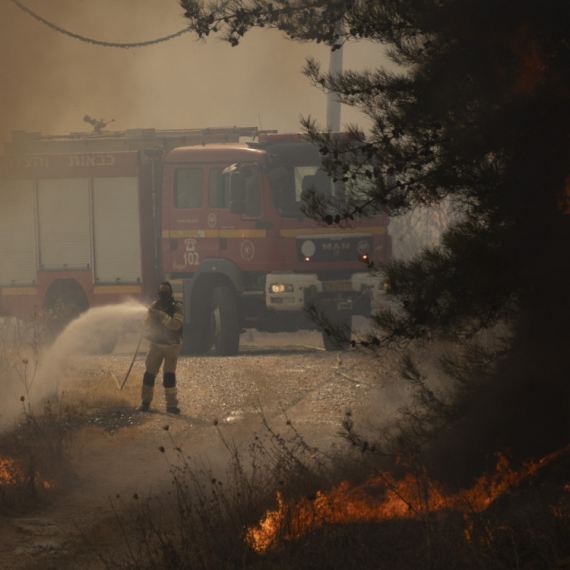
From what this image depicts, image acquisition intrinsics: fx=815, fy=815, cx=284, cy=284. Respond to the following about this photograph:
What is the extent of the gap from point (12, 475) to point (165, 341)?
109 inches

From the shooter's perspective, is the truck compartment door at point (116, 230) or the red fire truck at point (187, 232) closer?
the red fire truck at point (187, 232)

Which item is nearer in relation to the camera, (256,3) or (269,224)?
(256,3)

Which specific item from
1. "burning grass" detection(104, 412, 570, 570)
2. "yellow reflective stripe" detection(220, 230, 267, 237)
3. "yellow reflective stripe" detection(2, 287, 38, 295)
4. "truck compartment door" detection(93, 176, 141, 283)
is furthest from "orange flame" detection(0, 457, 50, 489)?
"yellow reflective stripe" detection(2, 287, 38, 295)

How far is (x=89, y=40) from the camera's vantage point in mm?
15227

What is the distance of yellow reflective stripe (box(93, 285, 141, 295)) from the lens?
530 inches

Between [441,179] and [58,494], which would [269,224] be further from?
[441,179]

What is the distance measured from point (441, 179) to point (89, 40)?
11850mm

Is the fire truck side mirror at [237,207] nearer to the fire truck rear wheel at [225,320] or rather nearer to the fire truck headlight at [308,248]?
the fire truck headlight at [308,248]

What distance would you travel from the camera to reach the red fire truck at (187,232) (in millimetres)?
11453

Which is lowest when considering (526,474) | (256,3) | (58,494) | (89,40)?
(58,494)

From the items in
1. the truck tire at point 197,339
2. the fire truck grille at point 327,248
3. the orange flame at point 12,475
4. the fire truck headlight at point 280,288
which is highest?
the fire truck grille at point 327,248

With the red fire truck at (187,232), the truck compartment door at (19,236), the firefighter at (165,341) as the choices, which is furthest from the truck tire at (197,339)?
the firefighter at (165,341)

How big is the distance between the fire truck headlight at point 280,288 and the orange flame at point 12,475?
525cm

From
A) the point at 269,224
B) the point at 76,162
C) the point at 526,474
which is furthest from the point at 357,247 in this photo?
the point at 526,474
